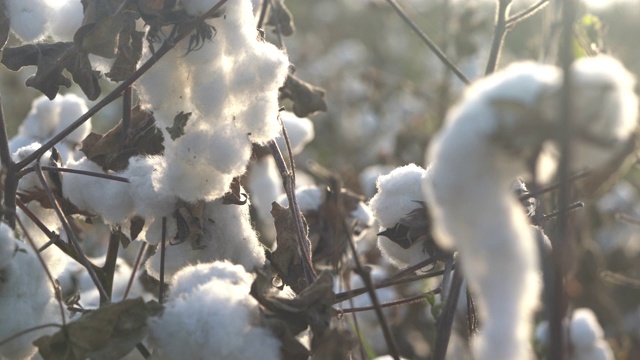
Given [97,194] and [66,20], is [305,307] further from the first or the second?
[66,20]

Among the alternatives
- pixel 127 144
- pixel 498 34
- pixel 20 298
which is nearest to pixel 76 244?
pixel 20 298

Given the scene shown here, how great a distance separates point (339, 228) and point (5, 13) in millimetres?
554

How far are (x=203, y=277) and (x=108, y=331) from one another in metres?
0.11

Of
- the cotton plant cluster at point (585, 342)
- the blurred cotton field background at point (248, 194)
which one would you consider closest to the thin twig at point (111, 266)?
the blurred cotton field background at point (248, 194)

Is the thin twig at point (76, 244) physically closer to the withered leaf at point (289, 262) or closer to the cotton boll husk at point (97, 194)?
the cotton boll husk at point (97, 194)

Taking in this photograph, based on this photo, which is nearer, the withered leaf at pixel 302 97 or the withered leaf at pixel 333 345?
the withered leaf at pixel 333 345

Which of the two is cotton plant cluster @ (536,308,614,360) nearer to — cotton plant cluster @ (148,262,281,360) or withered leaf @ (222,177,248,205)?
withered leaf @ (222,177,248,205)

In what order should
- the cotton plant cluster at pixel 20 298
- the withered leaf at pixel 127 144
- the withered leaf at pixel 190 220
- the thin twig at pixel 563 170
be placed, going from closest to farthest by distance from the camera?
the thin twig at pixel 563 170
the cotton plant cluster at pixel 20 298
the withered leaf at pixel 190 220
the withered leaf at pixel 127 144

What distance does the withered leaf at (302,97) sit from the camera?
55.2 inches

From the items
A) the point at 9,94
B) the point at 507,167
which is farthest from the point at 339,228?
Answer: the point at 9,94

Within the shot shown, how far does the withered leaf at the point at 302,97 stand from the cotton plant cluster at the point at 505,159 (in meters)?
0.76

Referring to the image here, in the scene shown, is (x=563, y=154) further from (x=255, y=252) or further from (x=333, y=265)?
(x=333, y=265)

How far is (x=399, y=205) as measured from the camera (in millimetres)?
1188

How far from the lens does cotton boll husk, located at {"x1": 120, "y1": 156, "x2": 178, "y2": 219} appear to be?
1.11m
